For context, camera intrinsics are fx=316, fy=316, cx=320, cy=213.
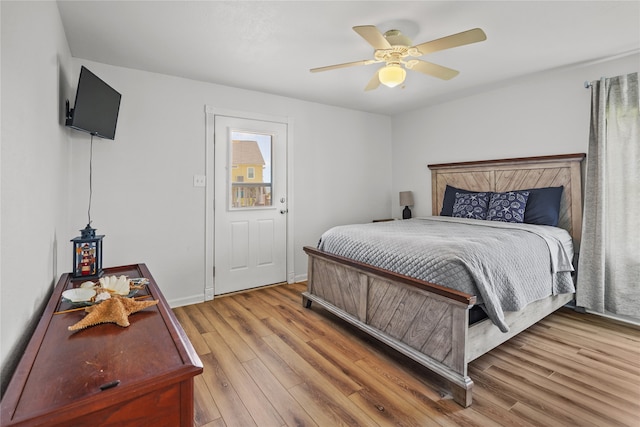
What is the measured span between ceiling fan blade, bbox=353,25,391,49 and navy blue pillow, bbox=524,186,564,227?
217 centimetres

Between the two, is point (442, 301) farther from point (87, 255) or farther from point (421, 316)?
point (87, 255)

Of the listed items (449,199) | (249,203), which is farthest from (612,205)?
(249,203)

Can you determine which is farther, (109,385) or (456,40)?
(456,40)

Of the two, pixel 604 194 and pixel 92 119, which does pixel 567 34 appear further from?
pixel 92 119

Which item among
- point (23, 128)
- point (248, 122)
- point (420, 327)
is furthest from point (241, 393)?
point (248, 122)

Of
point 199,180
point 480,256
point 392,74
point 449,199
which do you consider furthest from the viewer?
point 449,199

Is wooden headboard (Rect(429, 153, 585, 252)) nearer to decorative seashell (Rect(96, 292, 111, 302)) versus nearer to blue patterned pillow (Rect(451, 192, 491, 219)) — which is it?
A: blue patterned pillow (Rect(451, 192, 491, 219))

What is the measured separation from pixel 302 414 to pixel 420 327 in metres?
0.86

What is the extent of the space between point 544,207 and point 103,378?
353 cm

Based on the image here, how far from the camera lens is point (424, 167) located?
4.47 meters

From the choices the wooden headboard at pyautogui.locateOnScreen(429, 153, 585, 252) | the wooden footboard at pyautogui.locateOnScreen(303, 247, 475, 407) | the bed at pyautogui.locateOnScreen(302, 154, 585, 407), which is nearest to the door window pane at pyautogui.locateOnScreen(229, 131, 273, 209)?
the bed at pyautogui.locateOnScreen(302, 154, 585, 407)

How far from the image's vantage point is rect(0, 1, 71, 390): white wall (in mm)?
960

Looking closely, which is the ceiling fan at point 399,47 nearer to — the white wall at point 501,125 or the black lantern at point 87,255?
the white wall at point 501,125

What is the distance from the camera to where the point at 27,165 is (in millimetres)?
1209
